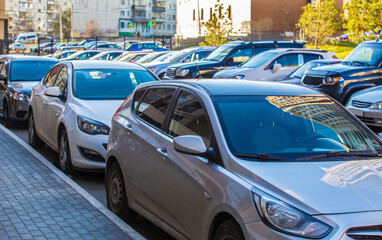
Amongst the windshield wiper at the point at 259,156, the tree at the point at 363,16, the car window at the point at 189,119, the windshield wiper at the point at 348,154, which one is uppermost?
the tree at the point at 363,16

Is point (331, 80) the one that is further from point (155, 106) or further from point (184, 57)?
point (184, 57)

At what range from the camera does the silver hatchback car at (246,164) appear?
386 centimetres

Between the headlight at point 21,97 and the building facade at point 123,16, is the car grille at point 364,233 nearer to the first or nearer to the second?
the headlight at point 21,97

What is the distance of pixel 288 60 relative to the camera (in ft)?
64.5

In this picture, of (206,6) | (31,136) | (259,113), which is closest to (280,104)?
(259,113)

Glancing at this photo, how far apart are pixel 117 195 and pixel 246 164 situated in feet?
8.17

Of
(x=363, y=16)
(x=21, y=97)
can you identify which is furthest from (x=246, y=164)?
(x=363, y=16)

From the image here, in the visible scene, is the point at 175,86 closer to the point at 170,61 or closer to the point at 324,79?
the point at 324,79

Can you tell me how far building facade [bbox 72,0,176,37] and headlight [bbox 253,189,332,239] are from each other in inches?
3729

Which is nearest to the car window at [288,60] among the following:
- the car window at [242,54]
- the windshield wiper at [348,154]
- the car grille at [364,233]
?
the car window at [242,54]

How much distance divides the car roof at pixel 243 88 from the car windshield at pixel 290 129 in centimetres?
8

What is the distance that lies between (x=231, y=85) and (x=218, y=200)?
5.02 ft

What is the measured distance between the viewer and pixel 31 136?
11258mm

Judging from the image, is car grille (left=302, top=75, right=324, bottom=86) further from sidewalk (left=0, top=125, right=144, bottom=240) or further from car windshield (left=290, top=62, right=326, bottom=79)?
sidewalk (left=0, top=125, right=144, bottom=240)
